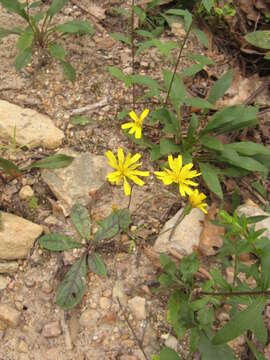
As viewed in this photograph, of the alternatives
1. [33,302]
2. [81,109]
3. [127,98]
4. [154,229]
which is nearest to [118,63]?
[127,98]

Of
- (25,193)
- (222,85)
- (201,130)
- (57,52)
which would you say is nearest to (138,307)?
(25,193)

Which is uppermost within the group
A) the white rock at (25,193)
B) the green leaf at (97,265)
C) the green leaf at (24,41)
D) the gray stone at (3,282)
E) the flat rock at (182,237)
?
the green leaf at (24,41)

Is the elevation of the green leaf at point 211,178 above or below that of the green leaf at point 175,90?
below

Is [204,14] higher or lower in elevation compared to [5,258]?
higher

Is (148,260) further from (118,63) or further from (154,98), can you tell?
(118,63)

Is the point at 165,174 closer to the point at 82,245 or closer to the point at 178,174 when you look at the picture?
the point at 178,174

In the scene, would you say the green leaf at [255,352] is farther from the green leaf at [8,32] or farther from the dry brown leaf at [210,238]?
the green leaf at [8,32]

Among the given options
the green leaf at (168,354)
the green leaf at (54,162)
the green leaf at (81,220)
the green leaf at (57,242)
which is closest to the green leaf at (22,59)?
the green leaf at (54,162)
